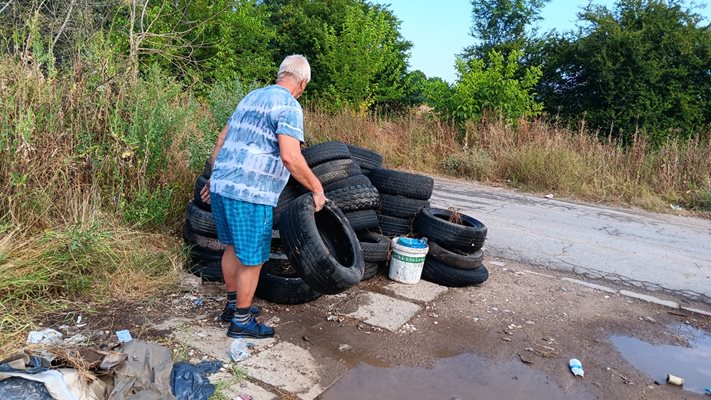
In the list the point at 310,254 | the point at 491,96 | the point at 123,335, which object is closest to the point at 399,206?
the point at 310,254

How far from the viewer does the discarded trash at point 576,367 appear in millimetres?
3805

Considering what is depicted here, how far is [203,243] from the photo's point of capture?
→ 16.1 feet

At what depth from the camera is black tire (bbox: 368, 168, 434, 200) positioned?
5801 mm

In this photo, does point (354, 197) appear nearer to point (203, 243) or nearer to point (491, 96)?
point (203, 243)

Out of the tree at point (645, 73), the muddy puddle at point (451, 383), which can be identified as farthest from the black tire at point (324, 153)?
the tree at point (645, 73)

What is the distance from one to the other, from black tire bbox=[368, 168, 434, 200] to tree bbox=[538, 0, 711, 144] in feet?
36.2

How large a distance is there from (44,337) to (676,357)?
4.68 m

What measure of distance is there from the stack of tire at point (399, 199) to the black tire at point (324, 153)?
22.9 inches

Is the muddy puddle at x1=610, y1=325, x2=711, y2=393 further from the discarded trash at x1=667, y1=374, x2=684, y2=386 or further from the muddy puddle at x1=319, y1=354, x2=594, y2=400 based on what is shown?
the muddy puddle at x1=319, y1=354, x2=594, y2=400

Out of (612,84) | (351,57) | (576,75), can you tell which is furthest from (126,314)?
(576,75)

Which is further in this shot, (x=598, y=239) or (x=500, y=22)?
(x=500, y=22)

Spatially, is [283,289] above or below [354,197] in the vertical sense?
below

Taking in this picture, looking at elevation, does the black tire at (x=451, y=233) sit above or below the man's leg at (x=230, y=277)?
above

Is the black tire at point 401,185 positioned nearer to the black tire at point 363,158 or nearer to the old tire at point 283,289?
the black tire at point 363,158
